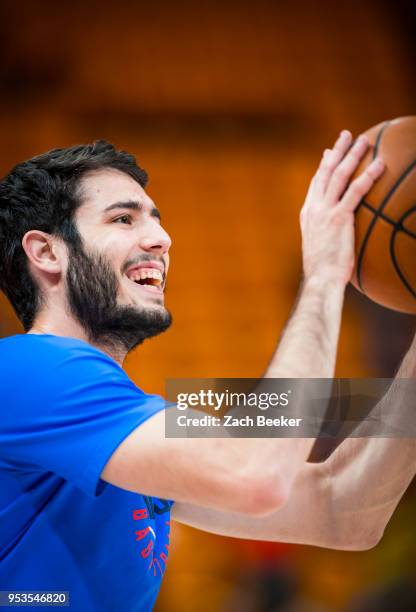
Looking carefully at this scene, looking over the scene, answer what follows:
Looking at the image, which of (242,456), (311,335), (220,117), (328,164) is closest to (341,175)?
(328,164)

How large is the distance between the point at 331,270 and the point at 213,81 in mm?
4114

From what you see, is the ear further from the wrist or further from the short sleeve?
the wrist

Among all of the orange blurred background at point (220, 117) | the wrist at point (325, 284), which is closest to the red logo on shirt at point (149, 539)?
the wrist at point (325, 284)

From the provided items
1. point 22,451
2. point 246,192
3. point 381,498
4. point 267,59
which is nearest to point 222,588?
point 246,192

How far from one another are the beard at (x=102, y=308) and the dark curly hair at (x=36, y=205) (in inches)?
2.1

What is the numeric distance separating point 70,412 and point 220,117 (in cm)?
403

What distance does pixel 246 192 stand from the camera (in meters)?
5.05

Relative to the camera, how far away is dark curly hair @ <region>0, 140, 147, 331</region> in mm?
1523

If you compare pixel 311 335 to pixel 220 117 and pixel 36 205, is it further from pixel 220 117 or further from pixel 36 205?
pixel 220 117

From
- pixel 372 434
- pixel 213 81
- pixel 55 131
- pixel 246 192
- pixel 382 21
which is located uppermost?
pixel 382 21

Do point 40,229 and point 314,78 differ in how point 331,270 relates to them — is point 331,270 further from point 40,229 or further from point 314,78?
point 314,78

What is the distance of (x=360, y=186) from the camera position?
129 centimetres

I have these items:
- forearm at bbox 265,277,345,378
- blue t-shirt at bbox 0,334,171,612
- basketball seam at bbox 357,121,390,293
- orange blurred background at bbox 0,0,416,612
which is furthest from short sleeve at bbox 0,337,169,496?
orange blurred background at bbox 0,0,416,612

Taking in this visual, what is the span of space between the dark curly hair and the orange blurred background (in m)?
2.91
